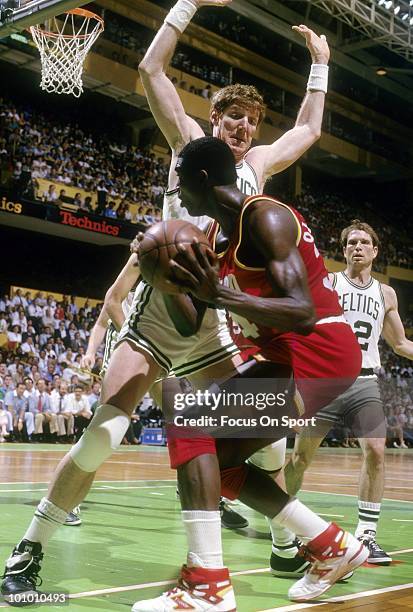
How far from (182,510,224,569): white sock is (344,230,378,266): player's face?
A: 2641 millimetres

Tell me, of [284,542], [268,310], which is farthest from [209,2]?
[284,542]

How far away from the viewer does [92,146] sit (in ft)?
74.1

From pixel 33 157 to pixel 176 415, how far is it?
686 inches

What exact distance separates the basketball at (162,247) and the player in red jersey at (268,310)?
6cm

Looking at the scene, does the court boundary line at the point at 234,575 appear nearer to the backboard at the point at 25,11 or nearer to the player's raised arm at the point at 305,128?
the player's raised arm at the point at 305,128

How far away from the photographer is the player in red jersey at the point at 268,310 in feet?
8.57

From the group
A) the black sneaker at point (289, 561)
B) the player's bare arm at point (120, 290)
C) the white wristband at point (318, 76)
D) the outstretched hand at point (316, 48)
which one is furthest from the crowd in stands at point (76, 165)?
the black sneaker at point (289, 561)

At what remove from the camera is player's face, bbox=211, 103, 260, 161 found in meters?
3.64

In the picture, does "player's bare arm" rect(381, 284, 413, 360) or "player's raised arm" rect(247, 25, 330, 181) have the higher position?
"player's raised arm" rect(247, 25, 330, 181)

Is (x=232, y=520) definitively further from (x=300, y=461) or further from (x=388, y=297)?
(x=388, y=297)

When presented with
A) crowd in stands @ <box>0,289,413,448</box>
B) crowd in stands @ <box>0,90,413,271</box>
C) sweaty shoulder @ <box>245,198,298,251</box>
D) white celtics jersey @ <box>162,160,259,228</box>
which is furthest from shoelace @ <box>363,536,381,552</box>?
crowd in stands @ <box>0,90,413,271</box>

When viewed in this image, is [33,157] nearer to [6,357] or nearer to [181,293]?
[6,357]

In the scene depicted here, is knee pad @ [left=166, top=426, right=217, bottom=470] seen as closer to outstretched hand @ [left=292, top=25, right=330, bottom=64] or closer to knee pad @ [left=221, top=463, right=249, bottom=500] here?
knee pad @ [left=221, top=463, right=249, bottom=500]

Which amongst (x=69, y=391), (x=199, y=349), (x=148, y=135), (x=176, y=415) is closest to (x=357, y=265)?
(x=199, y=349)
